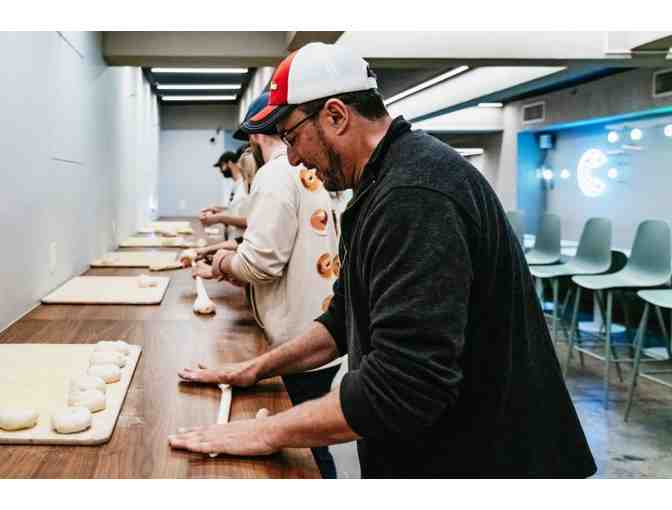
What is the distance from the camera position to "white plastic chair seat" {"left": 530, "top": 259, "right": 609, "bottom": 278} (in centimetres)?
463

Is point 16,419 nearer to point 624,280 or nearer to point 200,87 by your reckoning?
point 624,280

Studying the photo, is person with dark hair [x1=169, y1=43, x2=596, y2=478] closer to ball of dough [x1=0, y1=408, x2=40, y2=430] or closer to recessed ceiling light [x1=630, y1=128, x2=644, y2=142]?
ball of dough [x1=0, y1=408, x2=40, y2=430]

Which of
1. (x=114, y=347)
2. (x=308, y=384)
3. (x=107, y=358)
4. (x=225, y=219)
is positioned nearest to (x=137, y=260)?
(x=225, y=219)

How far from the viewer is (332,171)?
966mm

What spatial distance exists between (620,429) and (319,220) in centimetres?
252

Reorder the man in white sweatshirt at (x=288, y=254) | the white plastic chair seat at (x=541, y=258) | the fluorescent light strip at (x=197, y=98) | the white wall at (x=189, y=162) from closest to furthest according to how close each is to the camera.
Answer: the man in white sweatshirt at (x=288, y=254)
the white plastic chair seat at (x=541, y=258)
the fluorescent light strip at (x=197, y=98)
the white wall at (x=189, y=162)

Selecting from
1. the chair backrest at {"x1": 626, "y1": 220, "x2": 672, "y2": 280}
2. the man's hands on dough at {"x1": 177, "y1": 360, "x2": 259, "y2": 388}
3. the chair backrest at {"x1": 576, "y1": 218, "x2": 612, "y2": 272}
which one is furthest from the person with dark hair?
the chair backrest at {"x1": 576, "y1": 218, "x2": 612, "y2": 272}

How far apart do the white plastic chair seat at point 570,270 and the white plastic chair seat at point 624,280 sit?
0.40 m

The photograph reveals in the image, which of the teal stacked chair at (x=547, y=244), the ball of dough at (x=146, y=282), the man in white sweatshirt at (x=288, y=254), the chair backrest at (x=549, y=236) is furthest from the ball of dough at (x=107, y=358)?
the chair backrest at (x=549, y=236)

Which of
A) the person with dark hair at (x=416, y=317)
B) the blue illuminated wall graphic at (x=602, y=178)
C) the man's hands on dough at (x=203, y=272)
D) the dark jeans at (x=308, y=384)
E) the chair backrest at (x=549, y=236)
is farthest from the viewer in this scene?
the blue illuminated wall graphic at (x=602, y=178)

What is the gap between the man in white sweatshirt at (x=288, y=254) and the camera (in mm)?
1598

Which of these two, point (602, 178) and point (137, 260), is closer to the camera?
point (137, 260)

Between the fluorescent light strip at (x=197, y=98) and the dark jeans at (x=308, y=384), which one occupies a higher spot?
the fluorescent light strip at (x=197, y=98)

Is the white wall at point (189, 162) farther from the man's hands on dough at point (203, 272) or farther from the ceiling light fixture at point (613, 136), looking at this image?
the man's hands on dough at point (203, 272)
